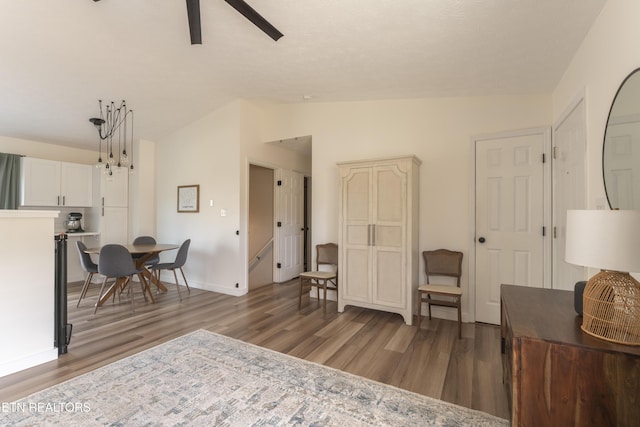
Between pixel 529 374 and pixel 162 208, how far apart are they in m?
5.64

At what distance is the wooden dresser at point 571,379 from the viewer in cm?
104

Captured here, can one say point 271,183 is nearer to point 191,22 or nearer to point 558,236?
point 191,22

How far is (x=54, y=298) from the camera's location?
8.36ft

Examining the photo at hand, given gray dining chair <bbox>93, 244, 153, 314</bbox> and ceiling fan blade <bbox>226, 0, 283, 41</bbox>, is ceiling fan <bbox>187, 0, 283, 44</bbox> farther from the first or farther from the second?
gray dining chair <bbox>93, 244, 153, 314</bbox>

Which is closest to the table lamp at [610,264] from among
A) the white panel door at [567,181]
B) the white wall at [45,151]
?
the white panel door at [567,181]

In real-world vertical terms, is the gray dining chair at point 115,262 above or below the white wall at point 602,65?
below

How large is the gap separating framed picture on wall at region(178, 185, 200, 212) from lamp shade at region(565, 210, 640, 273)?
478 centimetres

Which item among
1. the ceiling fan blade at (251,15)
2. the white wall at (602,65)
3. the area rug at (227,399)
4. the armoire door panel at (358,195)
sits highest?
the ceiling fan blade at (251,15)

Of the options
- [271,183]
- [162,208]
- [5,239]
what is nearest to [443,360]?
[5,239]

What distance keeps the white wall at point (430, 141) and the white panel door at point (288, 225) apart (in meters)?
1.12

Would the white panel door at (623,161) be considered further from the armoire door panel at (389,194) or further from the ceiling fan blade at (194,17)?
the ceiling fan blade at (194,17)

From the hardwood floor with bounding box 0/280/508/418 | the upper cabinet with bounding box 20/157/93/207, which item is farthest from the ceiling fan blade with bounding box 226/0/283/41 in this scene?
the upper cabinet with bounding box 20/157/93/207

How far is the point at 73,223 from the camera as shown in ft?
16.3

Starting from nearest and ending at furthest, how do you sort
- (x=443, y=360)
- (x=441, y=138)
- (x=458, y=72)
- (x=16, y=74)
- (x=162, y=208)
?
(x=443, y=360) → (x=458, y=72) → (x=16, y=74) → (x=441, y=138) → (x=162, y=208)
